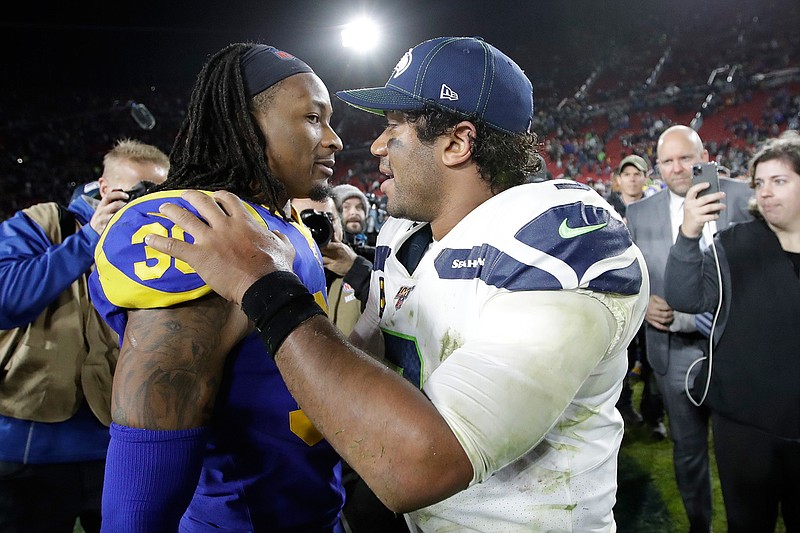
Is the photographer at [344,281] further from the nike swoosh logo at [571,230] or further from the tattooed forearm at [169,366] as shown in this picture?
the nike swoosh logo at [571,230]

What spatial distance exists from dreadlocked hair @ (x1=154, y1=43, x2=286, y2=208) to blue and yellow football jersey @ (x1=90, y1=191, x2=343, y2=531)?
0.47 feet

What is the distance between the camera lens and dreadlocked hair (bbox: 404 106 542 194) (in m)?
1.33

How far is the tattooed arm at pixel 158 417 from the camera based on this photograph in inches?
36.4

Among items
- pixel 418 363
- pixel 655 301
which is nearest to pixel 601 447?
pixel 418 363

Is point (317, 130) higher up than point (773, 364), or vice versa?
point (317, 130)

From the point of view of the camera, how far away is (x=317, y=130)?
1507mm

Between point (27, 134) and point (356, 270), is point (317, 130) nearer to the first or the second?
point (356, 270)

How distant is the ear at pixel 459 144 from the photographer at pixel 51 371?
4.32 feet

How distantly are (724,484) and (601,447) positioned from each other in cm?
166

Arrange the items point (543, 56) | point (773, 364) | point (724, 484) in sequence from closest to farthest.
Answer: point (773, 364) → point (724, 484) → point (543, 56)

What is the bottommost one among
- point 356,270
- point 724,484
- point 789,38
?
point 724,484

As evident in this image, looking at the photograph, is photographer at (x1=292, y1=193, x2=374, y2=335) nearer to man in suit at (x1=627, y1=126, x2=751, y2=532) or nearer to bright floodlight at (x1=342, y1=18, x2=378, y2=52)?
man in suit at (x1=627, y1=126, x2=751, y2=532)

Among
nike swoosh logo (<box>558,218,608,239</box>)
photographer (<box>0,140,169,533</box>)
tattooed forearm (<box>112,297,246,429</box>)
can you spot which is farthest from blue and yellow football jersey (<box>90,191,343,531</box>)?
photographer (<box>0,140,169,533</box>)

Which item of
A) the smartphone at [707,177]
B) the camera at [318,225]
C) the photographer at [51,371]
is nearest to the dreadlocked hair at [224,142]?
the photographer at [51,371]
